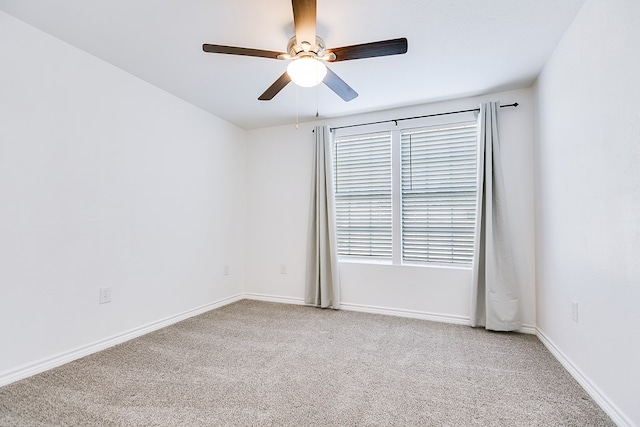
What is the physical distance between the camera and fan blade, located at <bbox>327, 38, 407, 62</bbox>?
1.60 metres

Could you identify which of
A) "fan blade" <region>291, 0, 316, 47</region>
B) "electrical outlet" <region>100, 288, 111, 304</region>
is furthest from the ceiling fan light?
"electrical outlet" <region>100, 288, 111, 304</region>

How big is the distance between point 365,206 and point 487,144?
137 cm

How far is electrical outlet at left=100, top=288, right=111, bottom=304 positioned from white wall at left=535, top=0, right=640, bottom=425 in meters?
3.24

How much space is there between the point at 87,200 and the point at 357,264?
2569 millimetres

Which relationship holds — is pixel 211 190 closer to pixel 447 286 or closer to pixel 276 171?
pixel 276 171

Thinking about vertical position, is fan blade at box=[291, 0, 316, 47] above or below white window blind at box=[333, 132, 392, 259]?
above

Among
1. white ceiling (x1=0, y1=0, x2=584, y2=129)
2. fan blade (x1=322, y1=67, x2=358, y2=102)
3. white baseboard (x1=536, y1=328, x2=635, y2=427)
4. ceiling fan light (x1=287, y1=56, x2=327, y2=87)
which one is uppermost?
white ceiling (x1=0, y1=0, x2=584, y2=129)

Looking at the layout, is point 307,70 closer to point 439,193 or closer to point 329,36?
point 329,36

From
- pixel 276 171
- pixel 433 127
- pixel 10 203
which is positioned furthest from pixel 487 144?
pixel 10 203

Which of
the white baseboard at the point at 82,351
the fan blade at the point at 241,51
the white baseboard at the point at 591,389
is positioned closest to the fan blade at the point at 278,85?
the fan blade at the point at 241,51

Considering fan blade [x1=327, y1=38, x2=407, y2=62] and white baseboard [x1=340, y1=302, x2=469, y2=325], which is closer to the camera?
fan blade [x1=327, y1=38, x2=407, y2=62]

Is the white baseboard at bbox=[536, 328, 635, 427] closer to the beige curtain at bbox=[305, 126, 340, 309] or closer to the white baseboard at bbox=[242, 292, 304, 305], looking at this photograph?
the beige curtain at bbox=[305, 126, 340, 309]

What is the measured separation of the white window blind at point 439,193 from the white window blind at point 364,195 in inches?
8.0

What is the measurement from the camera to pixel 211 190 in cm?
345
